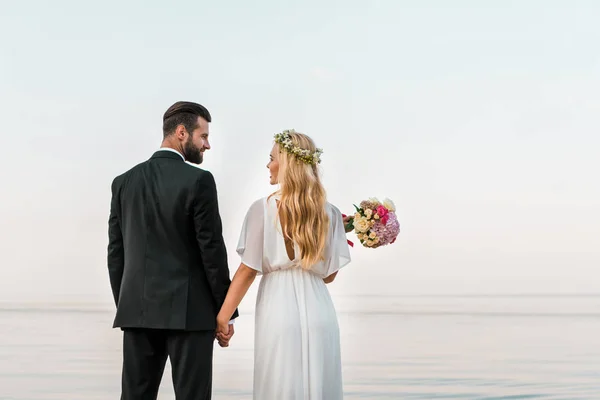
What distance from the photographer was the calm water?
661 cm

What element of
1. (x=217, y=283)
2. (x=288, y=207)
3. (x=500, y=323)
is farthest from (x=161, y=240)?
(x=500, y=323)

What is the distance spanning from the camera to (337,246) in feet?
12.9

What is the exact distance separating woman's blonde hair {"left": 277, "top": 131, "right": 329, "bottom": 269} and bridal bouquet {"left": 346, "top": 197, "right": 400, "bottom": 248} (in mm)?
549

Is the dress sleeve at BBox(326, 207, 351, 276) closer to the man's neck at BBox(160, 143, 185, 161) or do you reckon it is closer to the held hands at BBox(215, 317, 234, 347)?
the held hands at BBox(215, 317, 234, 347)

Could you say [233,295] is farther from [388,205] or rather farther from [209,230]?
[388,205]

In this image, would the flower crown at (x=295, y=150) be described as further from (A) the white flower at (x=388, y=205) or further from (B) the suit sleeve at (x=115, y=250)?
(B) the suit sleeve at (x=115, y=250)

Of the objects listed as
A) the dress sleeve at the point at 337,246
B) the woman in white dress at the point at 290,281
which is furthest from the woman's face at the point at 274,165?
the dress sleeve at the point at 337,246

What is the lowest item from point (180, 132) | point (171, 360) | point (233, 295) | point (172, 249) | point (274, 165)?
point (171, 360)

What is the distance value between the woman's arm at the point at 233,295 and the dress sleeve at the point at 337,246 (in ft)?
1.16

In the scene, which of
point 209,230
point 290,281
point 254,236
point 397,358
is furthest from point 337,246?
point 397,358

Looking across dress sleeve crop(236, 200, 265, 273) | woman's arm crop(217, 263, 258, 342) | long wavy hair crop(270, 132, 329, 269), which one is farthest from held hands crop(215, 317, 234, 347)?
long wavy hair crop(270, 132, 329, 269)

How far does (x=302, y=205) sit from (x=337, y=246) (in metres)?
0.31

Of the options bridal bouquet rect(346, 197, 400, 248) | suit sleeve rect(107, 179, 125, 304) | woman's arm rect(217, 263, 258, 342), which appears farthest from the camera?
bridal bouquet rect(346, 197, 400, 248)

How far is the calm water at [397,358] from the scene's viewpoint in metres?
6.61
